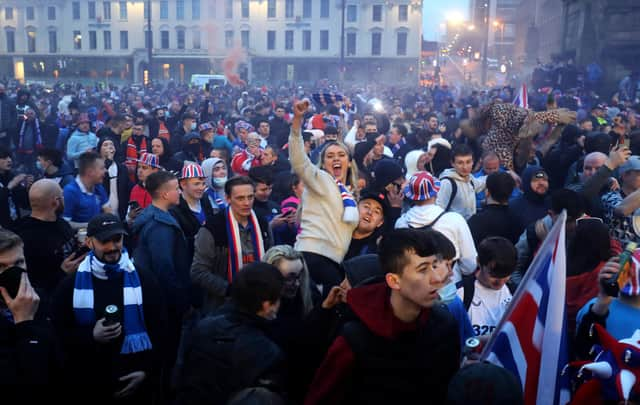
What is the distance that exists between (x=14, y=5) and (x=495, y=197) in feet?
271

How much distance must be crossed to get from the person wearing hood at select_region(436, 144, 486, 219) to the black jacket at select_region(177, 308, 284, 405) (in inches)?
123

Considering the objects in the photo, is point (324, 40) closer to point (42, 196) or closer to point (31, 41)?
point (31, 41)

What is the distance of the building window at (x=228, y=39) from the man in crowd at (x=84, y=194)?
67104 mm

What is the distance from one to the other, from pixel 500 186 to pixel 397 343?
2929mm

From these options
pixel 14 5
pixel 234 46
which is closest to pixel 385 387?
pixel 234 46

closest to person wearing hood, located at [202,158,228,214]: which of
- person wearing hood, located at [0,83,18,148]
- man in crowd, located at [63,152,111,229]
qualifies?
man in crowd, located at [63,152,111,229]

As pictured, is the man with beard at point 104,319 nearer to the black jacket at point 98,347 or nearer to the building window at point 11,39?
the black jacket at point 98,347

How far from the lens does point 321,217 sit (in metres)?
4.42

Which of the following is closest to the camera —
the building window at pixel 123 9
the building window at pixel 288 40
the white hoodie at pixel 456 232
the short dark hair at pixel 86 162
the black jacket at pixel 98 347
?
the black jacket at pixel 98 347

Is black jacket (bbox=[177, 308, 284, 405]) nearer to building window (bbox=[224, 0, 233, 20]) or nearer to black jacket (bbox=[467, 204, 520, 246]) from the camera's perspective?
black jacket (bbox=[467, 204, 520, 246])

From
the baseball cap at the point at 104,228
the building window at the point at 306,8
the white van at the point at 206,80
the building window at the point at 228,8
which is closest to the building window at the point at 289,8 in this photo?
the building window at the point at 306,8

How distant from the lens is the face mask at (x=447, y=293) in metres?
3.46

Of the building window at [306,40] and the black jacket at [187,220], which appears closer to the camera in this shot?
the black jacket at [187,220]

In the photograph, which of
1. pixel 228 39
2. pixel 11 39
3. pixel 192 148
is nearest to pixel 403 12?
pixel 228 39
